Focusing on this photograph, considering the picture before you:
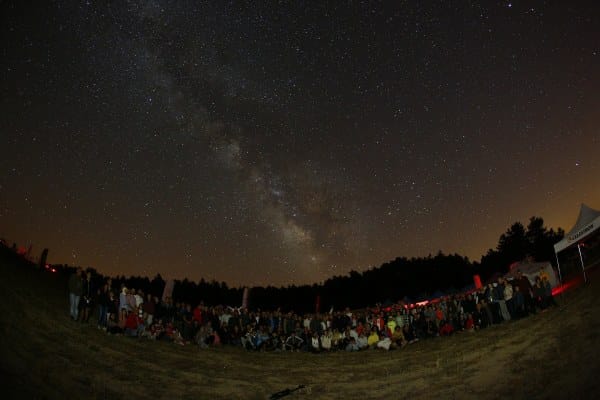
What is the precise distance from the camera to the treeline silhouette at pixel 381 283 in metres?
81.2

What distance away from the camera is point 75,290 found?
14250 mm

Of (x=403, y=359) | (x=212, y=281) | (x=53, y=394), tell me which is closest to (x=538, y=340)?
(x=403, y=359)

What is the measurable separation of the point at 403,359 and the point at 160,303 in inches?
449

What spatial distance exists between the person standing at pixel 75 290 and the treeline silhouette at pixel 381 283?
6950cm

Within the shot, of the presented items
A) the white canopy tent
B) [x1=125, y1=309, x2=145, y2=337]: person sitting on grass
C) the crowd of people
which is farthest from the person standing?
the white canopy tent

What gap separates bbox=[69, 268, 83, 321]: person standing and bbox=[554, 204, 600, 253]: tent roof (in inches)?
861

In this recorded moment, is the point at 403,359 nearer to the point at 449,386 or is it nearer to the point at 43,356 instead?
the point at 449,386

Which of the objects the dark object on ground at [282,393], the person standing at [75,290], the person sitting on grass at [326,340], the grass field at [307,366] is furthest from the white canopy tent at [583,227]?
the person standing at [75,290]

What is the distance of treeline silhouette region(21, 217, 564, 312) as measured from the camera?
81.2 meters

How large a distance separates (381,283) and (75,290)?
75.7 m

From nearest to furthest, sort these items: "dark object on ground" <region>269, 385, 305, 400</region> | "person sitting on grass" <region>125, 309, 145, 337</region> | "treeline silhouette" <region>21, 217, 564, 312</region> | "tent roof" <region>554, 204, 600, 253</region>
Result: "dark object on ground" <region>269, 385, 305, 400</region>
"person sitting on grass" <region>125, 309, 145, 337</region>
"tent roof" <region>554, 204, 600, 253</region>
"treeline silhouette" <region>21, 217, 564, 312</region>

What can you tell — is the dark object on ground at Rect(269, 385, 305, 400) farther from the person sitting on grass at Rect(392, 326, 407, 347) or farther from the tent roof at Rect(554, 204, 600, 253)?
the tent roof at Rect(554, 204, 600, 253)

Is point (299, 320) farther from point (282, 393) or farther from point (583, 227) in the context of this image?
point (583, 227)

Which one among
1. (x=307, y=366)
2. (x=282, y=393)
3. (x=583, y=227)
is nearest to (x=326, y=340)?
(x=307, y=366)
